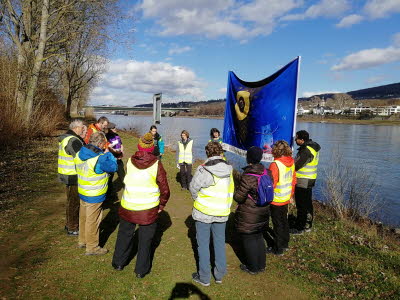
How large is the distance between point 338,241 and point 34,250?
6.05m

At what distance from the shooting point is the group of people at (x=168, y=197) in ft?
13.1

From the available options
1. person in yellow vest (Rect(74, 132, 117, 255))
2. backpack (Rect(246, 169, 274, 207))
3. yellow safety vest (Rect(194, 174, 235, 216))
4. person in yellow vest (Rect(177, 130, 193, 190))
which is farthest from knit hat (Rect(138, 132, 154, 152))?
person in yellow vest (Rect(177, 130, 193, 190))

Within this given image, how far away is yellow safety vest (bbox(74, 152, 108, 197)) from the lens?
4.33 m

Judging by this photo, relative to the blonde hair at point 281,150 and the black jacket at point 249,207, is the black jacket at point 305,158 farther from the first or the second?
the black jacket at point 249,207

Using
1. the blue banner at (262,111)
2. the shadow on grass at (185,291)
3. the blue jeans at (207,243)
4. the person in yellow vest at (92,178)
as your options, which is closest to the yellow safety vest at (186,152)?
the blue banner at (262,111)

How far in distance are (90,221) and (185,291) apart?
76.8 inches

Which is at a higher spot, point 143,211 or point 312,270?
point 143,211

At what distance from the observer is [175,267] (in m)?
4.69

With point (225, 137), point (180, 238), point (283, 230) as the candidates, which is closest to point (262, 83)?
point (225, 137)

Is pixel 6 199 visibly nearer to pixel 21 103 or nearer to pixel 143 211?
pixel 143 211

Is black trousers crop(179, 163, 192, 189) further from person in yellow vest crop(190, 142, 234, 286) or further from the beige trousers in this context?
person in yellow vest crop(190, 142, 234, 286)

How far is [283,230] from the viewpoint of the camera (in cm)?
510

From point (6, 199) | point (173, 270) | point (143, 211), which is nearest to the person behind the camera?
point (143, 211)

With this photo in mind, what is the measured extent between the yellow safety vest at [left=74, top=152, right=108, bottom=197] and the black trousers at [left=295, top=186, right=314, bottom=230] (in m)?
4.04
